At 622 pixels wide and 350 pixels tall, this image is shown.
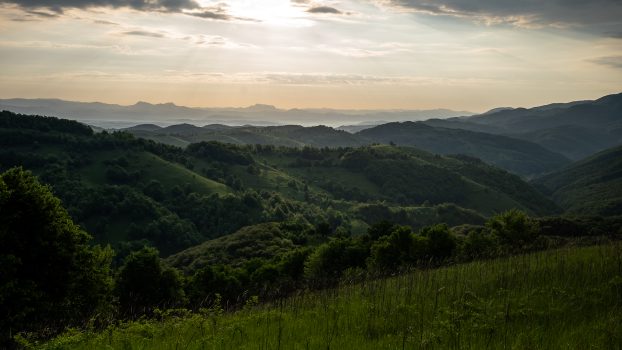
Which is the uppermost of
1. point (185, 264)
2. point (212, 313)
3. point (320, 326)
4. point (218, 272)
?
point (320, 326)

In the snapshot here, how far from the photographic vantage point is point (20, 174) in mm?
32875

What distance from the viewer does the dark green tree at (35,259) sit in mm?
28312

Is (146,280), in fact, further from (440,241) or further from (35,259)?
(440,241)

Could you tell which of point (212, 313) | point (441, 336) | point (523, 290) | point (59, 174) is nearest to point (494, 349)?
point (441, 336)

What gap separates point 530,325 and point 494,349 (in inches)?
78.1

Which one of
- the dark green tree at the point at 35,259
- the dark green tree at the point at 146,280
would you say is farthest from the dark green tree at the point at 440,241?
the dark green tree at the point at 35,259

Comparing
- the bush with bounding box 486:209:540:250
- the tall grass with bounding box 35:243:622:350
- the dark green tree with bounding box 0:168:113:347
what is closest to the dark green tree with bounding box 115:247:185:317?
the dark green tree with bounding box 0:168:113:347

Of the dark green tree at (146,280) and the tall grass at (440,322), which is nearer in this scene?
the tall grass at (440,322)

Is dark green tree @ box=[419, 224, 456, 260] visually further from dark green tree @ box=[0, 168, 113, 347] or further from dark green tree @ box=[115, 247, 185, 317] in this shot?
dark green tree @ box=[0, 168, 113, 347]

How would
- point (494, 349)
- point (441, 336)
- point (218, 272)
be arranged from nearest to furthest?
1. point (494, 349)
2. point (441, 336)
3. point (218, 272)

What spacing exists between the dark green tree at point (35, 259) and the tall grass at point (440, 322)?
1989 centimetres

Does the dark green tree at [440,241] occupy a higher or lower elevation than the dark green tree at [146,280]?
higher

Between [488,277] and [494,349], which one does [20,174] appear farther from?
[494,349]

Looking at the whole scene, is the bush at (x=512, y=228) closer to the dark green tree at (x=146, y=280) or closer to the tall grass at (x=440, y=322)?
the dark green tree at (x=146, y=280)
